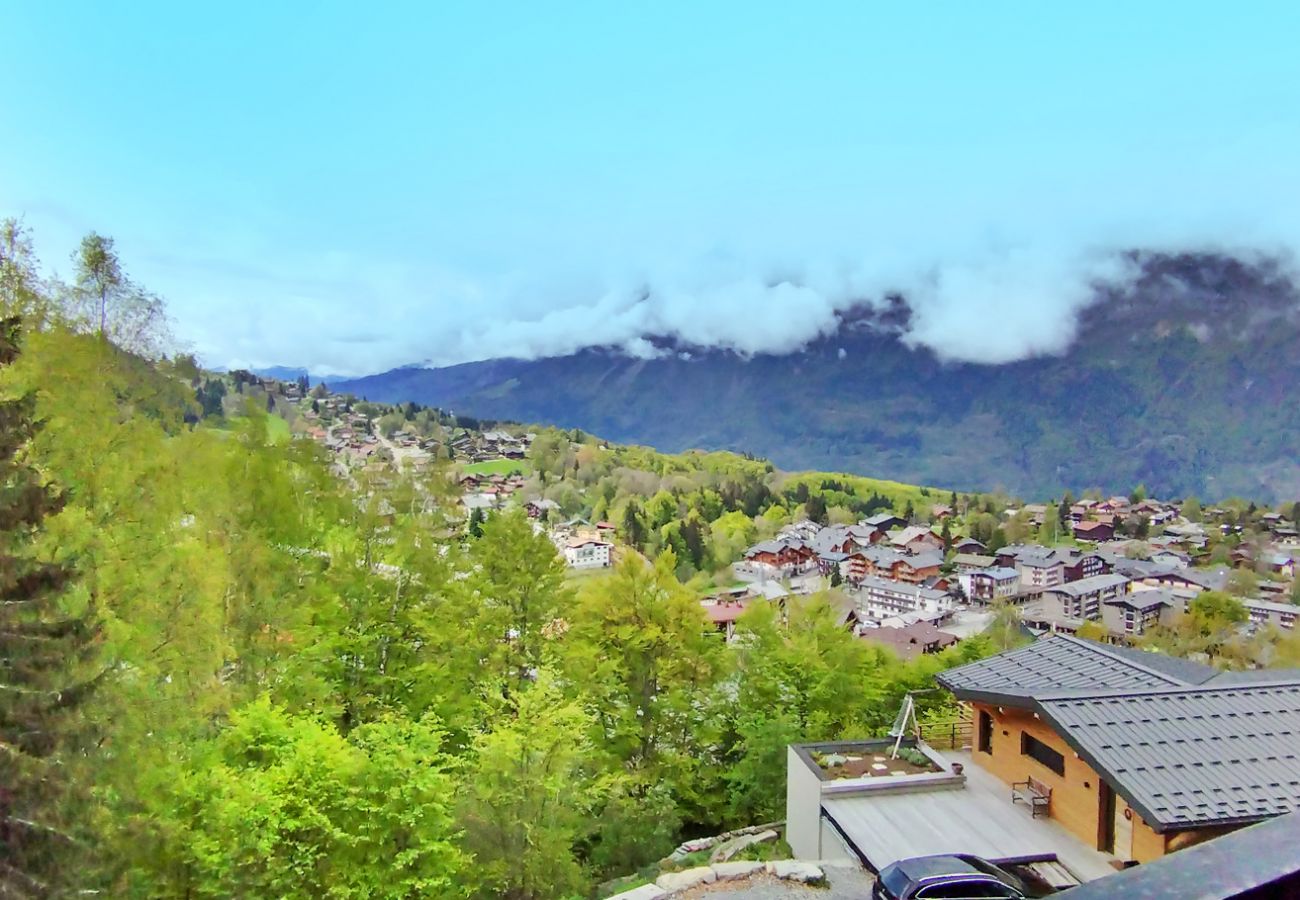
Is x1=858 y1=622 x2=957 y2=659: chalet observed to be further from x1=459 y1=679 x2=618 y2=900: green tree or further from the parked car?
the parked car

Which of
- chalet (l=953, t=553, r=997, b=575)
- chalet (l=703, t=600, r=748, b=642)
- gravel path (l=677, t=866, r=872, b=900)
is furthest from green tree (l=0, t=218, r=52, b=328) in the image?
chalet (l=953, t=553, r=997, b=575)

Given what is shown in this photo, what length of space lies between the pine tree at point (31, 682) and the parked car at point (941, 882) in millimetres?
9566

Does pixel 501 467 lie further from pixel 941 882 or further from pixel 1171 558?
pixel 941 882

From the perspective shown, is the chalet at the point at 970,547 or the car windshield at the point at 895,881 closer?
the car windshield at the point at 895,881

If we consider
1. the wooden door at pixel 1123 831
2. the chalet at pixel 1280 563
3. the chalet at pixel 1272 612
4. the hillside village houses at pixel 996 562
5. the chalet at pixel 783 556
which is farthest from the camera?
the chalet at pixel 783 556

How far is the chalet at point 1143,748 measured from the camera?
31.4 ft

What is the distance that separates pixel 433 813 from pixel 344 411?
147741 mm

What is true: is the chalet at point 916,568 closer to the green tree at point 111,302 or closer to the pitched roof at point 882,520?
the pitched roof at point 882,520

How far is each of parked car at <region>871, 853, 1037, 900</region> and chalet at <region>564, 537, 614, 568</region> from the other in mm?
73788

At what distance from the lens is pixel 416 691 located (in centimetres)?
1706

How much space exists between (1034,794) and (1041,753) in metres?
0.64

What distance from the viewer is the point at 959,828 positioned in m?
11.5

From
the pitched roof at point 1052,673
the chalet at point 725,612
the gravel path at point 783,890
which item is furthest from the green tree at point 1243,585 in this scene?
the gravel path at point 783,890

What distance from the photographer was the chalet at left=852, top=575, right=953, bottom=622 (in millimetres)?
79281
